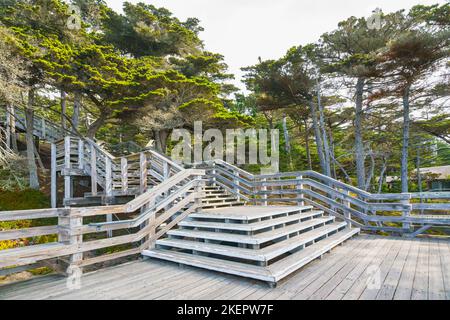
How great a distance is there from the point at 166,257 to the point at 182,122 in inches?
310

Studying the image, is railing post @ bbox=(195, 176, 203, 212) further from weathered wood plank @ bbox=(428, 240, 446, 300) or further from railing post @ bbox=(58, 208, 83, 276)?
weathered wood plank @ bbox=(428, 240, 446, 300)

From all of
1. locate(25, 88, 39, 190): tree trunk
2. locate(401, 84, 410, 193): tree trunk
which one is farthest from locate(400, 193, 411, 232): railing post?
locate(25, 88, 39, 190): tree trunk

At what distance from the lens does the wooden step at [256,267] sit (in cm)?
323

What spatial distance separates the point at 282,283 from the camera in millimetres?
3246

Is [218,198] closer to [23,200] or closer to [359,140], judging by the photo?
[23,200]

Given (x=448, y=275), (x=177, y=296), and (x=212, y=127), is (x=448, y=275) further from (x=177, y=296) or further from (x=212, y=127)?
(x=212, y=127)

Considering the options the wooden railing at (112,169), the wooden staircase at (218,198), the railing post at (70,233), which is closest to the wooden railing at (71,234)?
the railing post at (70,233)

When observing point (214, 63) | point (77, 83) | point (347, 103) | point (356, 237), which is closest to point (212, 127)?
point (214, 63)

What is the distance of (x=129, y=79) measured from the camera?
35.5 ft

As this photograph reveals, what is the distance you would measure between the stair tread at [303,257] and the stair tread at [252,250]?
0.40 feet

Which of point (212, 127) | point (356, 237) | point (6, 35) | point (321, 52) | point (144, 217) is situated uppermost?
point (321, 52)

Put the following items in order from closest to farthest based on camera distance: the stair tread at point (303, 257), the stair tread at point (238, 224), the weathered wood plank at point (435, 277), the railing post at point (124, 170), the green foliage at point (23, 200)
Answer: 1. the weathered wood plank at point (435, 277)
2. the stair tread at point (303, 257)
3. the stair tread at point (238, 224)
4. the railing post at point (124, 170)
5. the green foliage at point (23, 200)

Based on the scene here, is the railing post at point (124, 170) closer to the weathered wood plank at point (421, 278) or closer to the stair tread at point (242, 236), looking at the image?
the stair tread at point (242, 236)

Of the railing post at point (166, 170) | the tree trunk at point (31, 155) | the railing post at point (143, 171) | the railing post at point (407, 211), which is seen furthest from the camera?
the tree trunk at point (31, 155)
